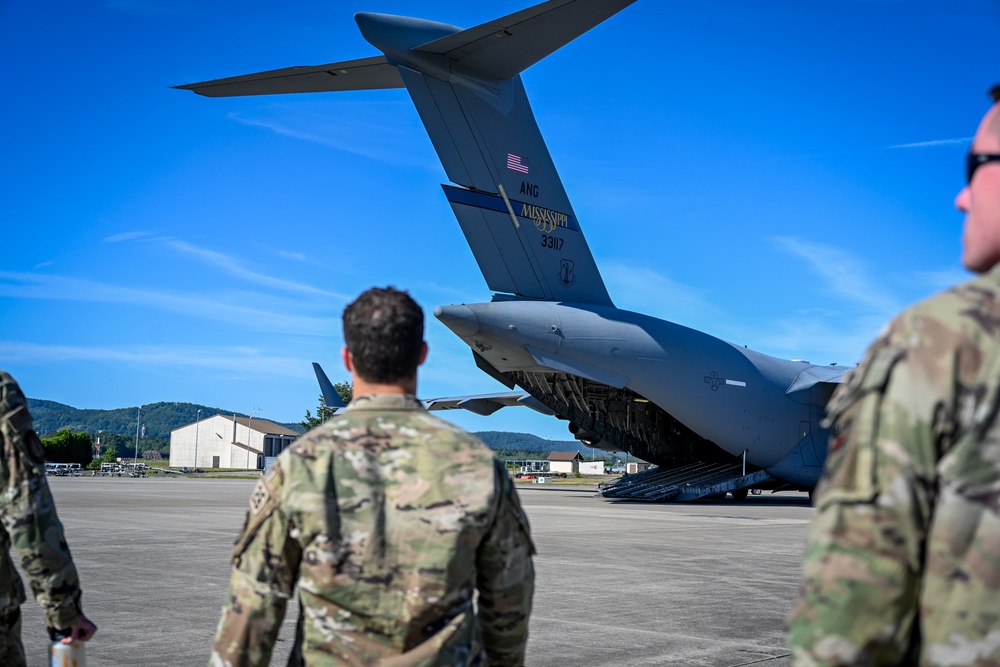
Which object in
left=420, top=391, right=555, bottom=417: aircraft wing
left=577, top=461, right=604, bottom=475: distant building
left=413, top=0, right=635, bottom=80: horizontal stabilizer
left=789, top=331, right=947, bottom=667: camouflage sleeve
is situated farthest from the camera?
left=577, top=461, right=604, bottom=475: distant building

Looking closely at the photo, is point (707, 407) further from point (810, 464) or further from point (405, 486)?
point (405, 486)

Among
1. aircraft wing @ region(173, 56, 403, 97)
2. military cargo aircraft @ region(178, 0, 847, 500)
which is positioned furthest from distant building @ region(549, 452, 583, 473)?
aircraft wing @ region(173, 56, 403, 97)

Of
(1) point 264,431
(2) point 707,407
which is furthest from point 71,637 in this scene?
(1) point 264,431

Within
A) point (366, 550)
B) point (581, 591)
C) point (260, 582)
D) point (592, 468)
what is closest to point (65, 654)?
point (260, 582)

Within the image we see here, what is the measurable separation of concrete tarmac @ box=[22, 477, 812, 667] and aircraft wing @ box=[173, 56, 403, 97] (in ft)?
24.9

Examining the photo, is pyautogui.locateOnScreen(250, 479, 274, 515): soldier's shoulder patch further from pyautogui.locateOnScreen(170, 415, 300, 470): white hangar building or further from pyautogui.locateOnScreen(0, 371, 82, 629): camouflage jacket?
pyautogui.locateOnScreen(170, 415, 300, 470): white hangar building

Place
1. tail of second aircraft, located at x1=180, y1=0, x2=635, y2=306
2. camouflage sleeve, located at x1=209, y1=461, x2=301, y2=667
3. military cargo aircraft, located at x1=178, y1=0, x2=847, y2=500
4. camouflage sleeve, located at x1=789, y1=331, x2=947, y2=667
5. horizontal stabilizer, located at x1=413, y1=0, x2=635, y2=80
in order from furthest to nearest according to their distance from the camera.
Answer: military cargo aircraft, located at x1=178, y1=0, x2=847, y2=500
tail of second aircraft, located at x1=180, y1=0, x2=635, y2=306
horizontal stabilizer, located at x1=413, y1=0, x2=635, y2=80
camouflage sleeve, located at x1=209, y1=461, x2=301, y2=667
camouflage sleeve, located at x1=789, y1=331, x2=947, y2=667

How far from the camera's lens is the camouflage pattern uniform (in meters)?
3.21

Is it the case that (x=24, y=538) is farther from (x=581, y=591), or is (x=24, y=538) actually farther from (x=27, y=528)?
(x=581, y=591)

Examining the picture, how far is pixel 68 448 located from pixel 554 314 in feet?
209

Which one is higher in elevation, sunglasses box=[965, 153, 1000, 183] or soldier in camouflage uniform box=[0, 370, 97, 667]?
sunglasses box=[965, 153, 1000, 183]

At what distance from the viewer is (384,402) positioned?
239 centimetres

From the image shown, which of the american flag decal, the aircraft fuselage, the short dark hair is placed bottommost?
the short dark hair

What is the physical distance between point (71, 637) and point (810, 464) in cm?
2450
